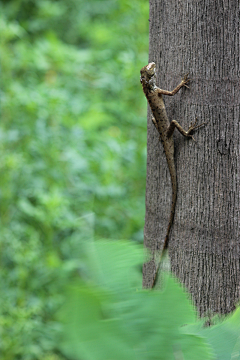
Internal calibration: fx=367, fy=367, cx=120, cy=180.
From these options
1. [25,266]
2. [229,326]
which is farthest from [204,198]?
[25,266]

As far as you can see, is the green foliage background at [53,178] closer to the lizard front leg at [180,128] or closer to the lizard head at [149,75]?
the lizard head at [149,75]

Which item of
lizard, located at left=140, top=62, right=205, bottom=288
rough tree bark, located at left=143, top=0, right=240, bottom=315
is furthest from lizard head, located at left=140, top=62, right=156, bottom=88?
rough tree bark, located at left=143, top=0, right=240, bottom=315

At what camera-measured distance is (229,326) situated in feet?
2.10

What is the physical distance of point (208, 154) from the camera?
1520mm

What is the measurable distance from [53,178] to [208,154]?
2447 mm

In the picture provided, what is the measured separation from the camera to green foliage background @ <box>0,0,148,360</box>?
3174 mm

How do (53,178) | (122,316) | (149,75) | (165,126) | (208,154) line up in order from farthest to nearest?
1. (53,178)
2. (149,75)
3. (165,126)
4. (208,154)
5. (122,316)

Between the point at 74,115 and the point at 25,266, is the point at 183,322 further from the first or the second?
the point at 74,115

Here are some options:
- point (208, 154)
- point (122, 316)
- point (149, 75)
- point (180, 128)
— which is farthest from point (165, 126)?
point (122, 316)

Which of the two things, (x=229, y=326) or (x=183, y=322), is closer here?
(x=183, y=322)

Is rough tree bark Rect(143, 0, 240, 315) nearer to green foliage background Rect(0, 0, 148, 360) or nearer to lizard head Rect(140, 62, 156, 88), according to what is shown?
lizard head Rect(140, 62, 156, 88)

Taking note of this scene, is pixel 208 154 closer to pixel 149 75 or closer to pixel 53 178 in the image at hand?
pixel 149 75

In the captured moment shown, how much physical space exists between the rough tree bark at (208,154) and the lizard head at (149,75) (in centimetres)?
15

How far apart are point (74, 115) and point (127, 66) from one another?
931 millimetres
